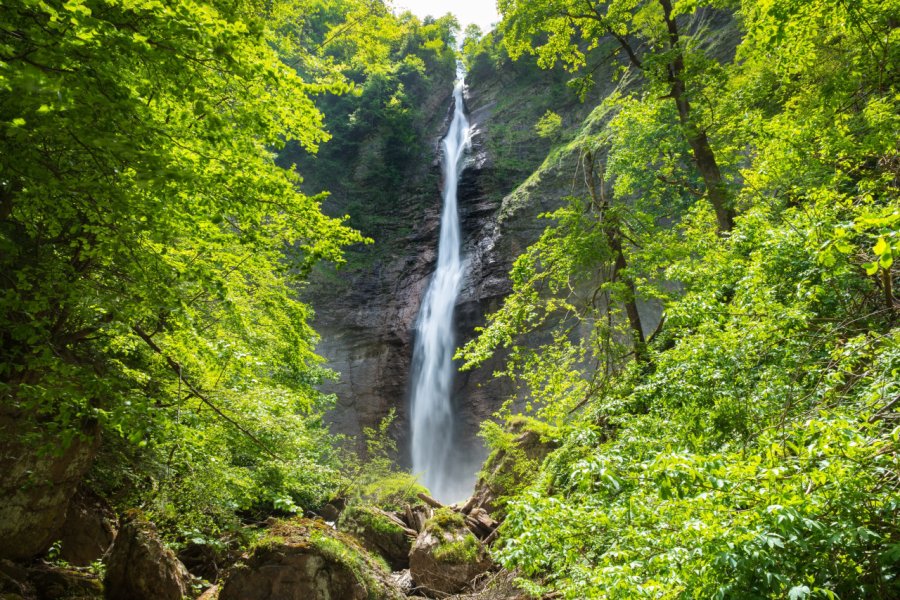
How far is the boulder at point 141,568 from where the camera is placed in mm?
5875

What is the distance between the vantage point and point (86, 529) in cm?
687

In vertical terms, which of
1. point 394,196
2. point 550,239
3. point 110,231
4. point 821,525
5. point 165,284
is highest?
point 394,196

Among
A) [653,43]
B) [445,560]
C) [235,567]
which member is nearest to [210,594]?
[235,567]

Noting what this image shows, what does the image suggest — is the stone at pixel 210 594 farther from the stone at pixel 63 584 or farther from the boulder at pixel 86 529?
the boulder at pixel 86 529

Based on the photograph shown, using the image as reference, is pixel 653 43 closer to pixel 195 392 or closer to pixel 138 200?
pixel 138 200

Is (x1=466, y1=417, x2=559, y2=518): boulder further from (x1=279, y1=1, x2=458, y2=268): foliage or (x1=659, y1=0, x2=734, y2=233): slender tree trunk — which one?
(x1=279, y1=1, x2=458, y2=268): foliage

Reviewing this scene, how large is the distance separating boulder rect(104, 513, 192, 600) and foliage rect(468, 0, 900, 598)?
4372mm

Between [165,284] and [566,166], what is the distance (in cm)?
2020

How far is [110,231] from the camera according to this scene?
3746 millimetres

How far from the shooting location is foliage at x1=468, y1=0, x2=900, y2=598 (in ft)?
7.39

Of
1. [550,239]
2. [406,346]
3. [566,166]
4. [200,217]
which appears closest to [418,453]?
[406,346]

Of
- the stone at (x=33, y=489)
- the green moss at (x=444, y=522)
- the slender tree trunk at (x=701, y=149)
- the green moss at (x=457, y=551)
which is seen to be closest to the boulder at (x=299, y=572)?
the green moss at (x=457, y=551)

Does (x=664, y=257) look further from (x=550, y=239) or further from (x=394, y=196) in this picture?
(x=394, y=196)

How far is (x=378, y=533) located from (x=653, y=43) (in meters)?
12.5
